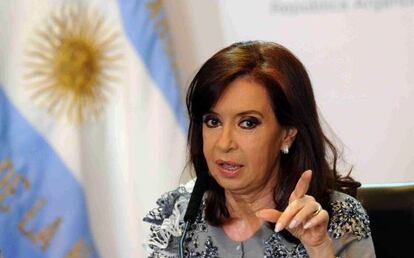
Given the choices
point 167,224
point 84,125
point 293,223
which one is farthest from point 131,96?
point 293,223

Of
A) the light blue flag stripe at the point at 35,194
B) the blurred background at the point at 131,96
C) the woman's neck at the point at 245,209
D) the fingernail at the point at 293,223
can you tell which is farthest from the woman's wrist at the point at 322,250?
the light blue flag stripe at the point at 35,194

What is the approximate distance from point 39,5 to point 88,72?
0.72ft

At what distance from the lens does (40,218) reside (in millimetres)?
1964

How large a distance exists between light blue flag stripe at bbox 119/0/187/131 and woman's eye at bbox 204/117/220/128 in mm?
598

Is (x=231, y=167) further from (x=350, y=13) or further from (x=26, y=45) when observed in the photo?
(x=350, y=13)

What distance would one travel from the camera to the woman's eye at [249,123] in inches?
54.7

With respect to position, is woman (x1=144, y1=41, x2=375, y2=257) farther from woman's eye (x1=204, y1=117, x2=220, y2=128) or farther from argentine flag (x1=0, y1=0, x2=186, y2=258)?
argentine flag (x1=0, y1=0, x2=186, y2=258)

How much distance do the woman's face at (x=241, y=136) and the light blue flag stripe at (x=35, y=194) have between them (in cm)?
69

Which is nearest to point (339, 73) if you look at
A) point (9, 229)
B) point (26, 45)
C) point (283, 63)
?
point (283, 63)

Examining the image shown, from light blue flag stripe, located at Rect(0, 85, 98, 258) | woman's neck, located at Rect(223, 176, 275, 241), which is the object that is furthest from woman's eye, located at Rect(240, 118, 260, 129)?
light blue flag stripe, located at Rect(0, 85, 98, 258)

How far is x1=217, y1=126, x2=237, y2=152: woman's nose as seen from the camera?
1.36m

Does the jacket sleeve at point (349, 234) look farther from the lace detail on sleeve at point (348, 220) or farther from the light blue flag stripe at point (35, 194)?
the light blue flag stripe at point (35, 194)

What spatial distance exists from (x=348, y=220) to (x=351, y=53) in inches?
32.2

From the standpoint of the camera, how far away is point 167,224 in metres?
1.51
